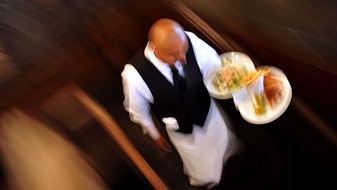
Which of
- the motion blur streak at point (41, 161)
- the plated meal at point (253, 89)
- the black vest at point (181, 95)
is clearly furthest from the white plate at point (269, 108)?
the motion blur streak at point (41, 161)

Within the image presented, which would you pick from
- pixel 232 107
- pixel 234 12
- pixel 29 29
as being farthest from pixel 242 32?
pixel 29 29

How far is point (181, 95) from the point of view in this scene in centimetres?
146

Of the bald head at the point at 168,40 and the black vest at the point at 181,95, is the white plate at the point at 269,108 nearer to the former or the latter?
the black vest at the point at 181,95

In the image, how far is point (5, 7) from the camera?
74.9 inches

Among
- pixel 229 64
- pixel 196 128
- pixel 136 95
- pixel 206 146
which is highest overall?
pixel 136 95

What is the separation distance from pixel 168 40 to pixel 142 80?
0.19 meters

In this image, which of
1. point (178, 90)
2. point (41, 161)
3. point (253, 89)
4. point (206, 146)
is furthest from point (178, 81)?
point (41, 161)

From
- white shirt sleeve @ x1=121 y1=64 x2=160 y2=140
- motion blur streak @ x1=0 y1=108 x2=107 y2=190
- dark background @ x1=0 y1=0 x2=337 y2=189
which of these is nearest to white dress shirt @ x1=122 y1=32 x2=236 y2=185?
white shirt sleeve @ x1=121 y1=64 x2=160 y2=140

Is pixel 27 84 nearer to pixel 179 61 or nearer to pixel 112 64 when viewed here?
pixel 112 64

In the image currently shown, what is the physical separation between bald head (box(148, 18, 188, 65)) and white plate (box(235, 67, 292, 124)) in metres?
0.31

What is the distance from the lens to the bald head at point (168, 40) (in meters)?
1.28

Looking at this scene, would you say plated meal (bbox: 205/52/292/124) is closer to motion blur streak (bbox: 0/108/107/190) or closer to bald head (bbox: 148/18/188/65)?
bald head (bbox: 148/18/188/65)

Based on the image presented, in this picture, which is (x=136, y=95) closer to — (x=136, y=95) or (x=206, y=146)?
(x=136, y=95)

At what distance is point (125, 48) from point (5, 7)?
1.79ft
